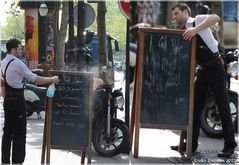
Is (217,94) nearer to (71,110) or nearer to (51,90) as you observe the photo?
(71,110)

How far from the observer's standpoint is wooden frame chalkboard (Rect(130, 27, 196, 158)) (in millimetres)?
5219

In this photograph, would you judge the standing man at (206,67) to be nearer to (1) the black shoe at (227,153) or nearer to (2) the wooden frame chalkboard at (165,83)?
(1) the black shoe at (227,153)

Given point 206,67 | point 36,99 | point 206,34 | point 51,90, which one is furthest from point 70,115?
point 36,99

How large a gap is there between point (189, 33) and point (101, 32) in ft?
3.19

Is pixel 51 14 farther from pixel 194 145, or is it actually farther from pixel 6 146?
pixel 194 145

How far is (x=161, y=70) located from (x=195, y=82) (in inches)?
18.5

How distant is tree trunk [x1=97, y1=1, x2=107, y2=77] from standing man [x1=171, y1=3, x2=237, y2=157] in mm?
826

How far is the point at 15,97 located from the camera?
541cm

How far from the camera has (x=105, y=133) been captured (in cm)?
611

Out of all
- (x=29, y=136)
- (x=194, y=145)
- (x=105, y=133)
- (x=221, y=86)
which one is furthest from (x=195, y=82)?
(x=29, y=136)

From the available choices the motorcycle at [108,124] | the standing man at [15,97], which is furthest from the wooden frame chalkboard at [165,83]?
the standing man at [15,97]

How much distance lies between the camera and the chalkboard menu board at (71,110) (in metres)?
5.46

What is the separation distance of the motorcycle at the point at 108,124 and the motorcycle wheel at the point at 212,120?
141cm

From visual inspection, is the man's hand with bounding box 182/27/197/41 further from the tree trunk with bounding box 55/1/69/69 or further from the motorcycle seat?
the motorcycle seat
